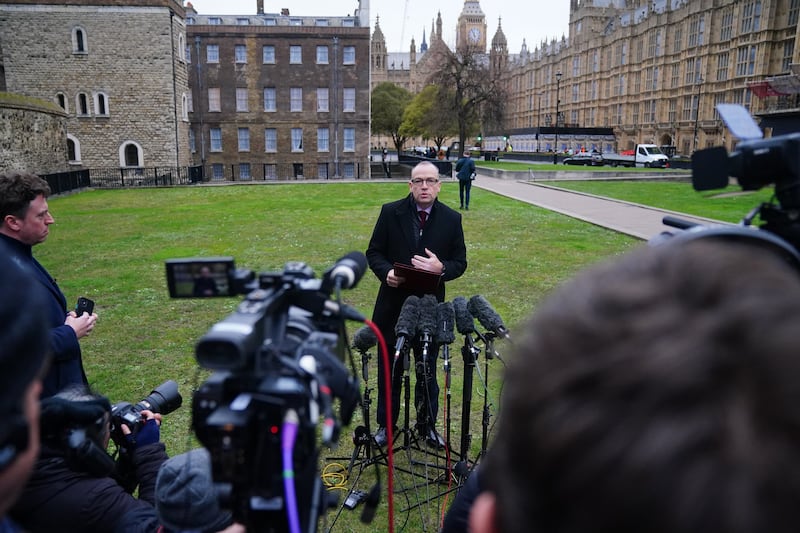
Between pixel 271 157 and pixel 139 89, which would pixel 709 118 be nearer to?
pixel 271 157

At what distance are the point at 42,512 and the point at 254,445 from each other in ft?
5.62

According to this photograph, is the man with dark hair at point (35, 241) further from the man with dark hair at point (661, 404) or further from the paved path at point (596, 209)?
the paved path at point (596, 209)

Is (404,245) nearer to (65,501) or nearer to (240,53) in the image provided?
(65,501)

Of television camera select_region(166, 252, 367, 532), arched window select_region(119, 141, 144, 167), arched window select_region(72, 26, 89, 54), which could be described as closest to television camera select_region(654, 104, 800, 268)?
television camera select_region(166, 252, 367, 532)

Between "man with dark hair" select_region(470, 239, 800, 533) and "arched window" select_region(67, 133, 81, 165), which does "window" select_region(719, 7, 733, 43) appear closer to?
"arched window" select_region(67, 133, 81, 165)

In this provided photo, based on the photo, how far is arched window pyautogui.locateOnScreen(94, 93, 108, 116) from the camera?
36094 millimetres

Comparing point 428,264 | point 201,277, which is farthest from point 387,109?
point 201,277

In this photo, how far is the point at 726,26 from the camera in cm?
5869

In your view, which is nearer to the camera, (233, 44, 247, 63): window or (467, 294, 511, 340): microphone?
(467, 294, 511, 340): microphone

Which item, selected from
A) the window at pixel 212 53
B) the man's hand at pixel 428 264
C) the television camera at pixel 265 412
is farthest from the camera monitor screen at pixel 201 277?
the window at pixel 212 53

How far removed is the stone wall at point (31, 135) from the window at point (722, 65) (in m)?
59.0

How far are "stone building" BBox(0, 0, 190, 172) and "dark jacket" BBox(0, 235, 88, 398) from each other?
3630 centimetres

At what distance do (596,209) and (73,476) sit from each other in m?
20.0

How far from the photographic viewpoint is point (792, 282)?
754 millimetres
